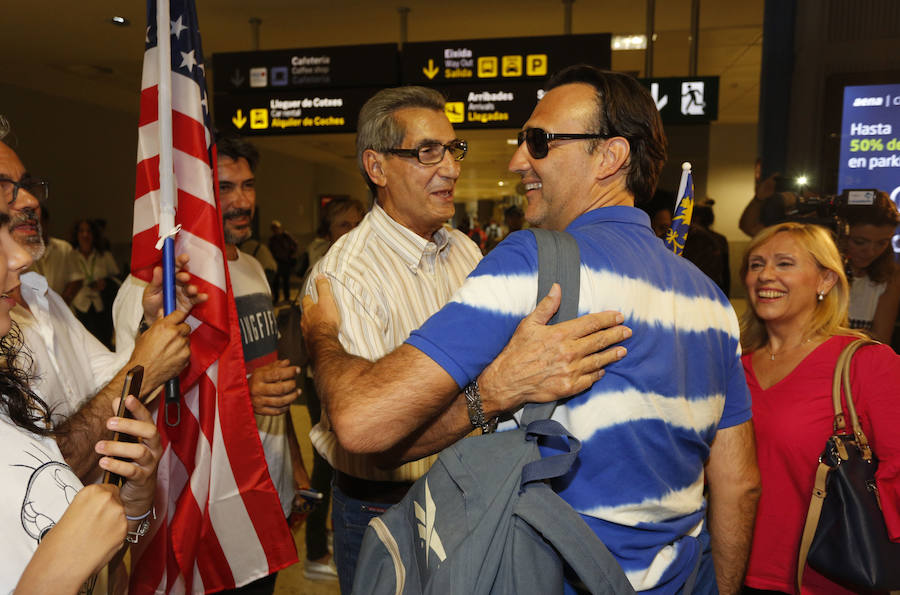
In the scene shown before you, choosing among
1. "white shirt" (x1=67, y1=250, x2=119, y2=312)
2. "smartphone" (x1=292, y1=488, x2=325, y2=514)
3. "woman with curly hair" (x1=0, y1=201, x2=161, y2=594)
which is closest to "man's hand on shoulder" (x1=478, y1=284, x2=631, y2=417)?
"woman with curly hair" (x1=0, y1=201, x2=161, y2=594)

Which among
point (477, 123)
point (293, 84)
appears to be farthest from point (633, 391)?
point (293, 84)

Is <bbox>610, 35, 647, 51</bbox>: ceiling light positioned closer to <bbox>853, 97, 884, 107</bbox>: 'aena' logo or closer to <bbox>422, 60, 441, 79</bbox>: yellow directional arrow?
<bbox>422, 60, 441, 79</bbox>: yellow directional arrow

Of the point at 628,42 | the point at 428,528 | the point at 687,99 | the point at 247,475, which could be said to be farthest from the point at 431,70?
the point at 428,528

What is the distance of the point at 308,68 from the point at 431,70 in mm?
1144

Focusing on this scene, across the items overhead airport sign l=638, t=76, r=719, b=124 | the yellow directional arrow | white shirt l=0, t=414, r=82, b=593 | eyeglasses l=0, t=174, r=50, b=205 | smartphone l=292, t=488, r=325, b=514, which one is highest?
the yellow directional arrow

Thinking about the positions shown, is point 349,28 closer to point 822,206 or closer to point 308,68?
point 308,68

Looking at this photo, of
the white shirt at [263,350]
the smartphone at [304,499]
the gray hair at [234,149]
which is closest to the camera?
the white shirt at [263,350]

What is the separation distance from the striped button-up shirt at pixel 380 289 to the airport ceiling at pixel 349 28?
5.16 metres

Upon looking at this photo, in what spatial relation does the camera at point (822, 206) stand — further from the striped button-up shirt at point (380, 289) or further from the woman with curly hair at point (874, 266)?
the striped button-up shirt at point (380, 289)

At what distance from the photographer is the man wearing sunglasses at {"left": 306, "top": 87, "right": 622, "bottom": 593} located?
1.70m

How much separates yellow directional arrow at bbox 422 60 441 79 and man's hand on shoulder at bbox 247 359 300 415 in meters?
4.09

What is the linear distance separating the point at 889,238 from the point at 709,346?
2.76 metres

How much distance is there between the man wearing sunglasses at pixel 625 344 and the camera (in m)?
1.12

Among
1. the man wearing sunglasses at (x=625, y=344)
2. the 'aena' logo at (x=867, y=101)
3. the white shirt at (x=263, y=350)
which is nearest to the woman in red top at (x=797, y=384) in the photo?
the man wearing sunglasses at (x=625, y=344)
